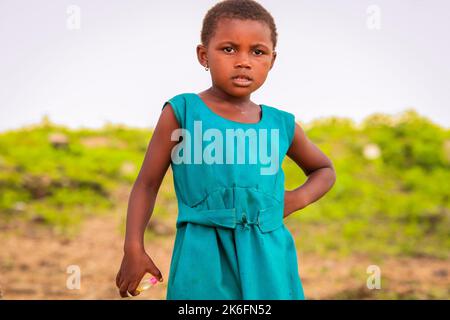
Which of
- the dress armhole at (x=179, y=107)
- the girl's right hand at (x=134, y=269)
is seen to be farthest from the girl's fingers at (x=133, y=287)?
the dress armhole at (x=179, y=107)

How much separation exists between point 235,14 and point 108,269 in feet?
13.8

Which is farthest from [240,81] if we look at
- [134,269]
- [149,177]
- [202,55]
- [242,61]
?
[134,269]

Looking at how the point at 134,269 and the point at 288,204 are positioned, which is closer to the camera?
the point at 134,269

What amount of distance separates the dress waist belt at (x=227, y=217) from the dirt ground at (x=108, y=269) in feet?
10.3

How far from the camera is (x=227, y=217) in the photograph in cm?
209

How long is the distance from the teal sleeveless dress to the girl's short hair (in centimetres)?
25

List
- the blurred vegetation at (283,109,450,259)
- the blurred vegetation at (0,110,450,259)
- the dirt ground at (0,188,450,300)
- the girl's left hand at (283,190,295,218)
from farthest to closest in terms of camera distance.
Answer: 1. the blurred vegetation at (0,110,450,259)
2. the blurred vegetation at (283,109,450,259)
3. the dirt ground at (0,188,450,300)
4. the girl's left hand at (283,190,295,218)

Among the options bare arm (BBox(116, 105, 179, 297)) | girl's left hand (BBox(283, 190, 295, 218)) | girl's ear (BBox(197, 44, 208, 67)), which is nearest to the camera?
bare arm (BBox(116, 105, 179, 297))

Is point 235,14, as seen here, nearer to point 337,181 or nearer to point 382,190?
point 337,181

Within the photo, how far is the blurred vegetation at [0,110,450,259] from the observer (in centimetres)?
662

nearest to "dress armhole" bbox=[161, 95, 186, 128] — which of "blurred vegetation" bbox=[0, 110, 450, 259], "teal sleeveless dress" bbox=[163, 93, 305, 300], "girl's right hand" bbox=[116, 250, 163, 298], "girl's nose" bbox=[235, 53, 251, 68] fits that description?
"teal sleeveless dress" bbox=[163, 93, 305, 300]

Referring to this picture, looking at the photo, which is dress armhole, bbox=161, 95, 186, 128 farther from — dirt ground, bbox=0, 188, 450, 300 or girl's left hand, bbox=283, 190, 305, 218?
dirt ground, bbox=0, 188, 450, 300
